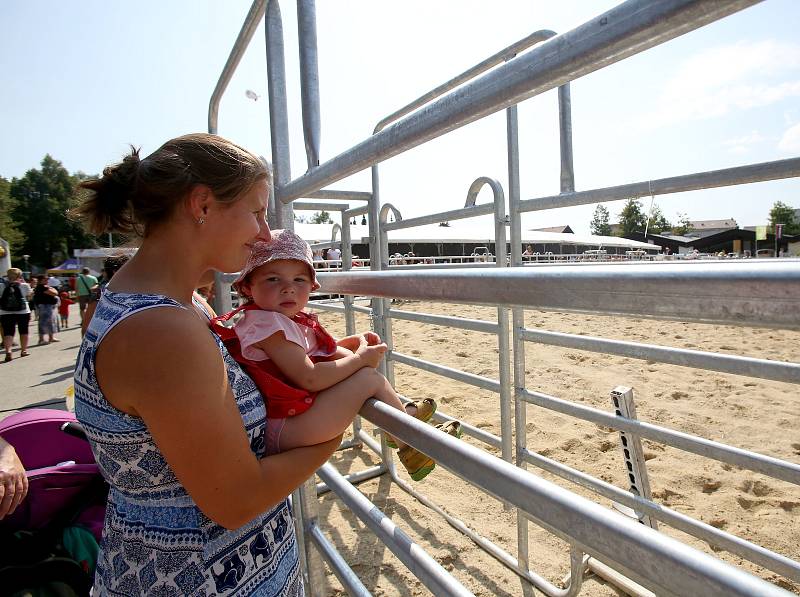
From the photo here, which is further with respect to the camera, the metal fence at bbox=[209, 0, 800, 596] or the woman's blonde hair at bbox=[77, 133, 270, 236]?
the woman's blonde hair at bbox=[77, 133, 270, 236]

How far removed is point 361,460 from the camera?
4055 millimetres

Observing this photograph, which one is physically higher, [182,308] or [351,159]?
[351,159]

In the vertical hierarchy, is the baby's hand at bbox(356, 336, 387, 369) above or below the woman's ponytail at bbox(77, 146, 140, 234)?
below

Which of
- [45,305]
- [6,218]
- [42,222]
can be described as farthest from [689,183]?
[42,222]

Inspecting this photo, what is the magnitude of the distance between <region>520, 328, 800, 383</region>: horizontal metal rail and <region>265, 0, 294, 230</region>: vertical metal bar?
1.39 meters

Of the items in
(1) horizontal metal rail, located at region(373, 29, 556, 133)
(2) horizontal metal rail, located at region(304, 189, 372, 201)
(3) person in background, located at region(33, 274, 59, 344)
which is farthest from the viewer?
(3) person in background, located at region(33, 274, 59, 344)

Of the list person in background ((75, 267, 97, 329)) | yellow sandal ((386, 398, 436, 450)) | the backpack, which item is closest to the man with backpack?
the backpack

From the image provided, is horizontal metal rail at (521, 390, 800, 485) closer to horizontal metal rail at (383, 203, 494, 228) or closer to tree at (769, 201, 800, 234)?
horizontal metal rail at (383, 203, 494, 228)

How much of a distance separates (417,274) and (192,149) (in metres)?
0.53

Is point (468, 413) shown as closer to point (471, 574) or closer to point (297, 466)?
point (471, 574)

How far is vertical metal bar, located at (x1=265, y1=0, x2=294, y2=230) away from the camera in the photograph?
1.38 m

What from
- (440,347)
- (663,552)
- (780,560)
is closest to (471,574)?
(780,560)

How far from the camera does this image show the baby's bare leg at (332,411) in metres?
1.00

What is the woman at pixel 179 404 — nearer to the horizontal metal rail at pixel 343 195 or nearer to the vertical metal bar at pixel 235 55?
the vertical metal bar at pixel 235 55
